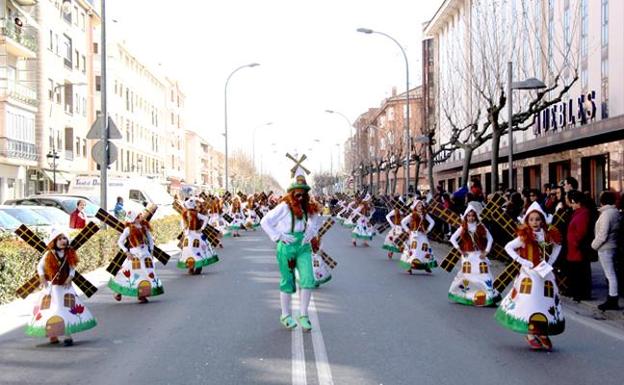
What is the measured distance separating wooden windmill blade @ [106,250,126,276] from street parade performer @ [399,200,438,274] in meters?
6.17

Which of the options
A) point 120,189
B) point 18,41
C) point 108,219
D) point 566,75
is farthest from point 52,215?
point 18,41

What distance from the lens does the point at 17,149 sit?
41094 mm

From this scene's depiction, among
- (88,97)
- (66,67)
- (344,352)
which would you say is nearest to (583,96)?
(344,352)

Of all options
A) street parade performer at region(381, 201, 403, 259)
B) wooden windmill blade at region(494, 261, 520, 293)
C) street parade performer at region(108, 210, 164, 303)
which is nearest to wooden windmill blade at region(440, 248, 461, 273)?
wooden windmill blade at region(494, 261, 520, 293)

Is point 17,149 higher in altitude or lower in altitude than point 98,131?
higher

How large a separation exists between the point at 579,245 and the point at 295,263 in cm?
472

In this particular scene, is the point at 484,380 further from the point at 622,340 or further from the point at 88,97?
the point at 88,97

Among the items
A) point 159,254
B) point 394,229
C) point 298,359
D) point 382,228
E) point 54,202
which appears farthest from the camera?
point 54,202

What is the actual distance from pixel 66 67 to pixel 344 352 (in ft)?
154

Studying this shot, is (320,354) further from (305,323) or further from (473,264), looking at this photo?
(473,264)

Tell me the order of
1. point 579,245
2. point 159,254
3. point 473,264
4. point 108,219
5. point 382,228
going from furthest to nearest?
point 382,228 < point 159,254 < point 579,245 < point 108,219 < point 473,264

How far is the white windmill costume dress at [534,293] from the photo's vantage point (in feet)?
25.3

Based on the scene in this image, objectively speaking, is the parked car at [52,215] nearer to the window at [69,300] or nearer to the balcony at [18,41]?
the window at [69,300]

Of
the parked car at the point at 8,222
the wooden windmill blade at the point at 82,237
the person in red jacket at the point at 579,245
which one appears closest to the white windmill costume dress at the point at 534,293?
the person in red jacket at the point at 579,245
